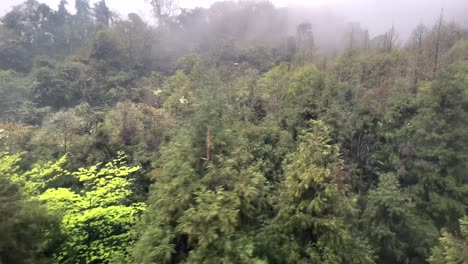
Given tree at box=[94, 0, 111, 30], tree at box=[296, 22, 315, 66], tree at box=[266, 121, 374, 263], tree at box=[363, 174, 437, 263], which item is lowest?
tree at box=[363, 174, 437, 263]

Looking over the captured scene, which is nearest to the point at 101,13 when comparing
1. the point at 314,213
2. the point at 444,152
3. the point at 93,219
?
the point at 93,219

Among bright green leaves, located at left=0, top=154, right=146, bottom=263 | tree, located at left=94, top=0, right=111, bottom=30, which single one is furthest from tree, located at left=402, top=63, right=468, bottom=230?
tree, located at left=94, top=0, right=111, bottom=30

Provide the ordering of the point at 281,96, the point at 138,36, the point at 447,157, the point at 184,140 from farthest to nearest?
the point at 138,36 < the point at 281,96 < the point at 447,157 < the point at 184,140

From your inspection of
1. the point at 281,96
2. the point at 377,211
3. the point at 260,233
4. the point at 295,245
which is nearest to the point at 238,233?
the point at 260,233

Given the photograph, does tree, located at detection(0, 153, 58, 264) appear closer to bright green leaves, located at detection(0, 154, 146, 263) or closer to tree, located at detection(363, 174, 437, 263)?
bright green leaves, located at detection(0, 154, 146, 263)

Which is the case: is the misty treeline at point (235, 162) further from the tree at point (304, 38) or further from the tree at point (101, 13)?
the tree at point (101, 13)

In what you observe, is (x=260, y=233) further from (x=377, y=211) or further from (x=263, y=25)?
(x=263, y=25)

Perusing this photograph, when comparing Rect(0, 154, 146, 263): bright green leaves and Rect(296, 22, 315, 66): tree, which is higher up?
Rect(296, 22, 315, 66): tree

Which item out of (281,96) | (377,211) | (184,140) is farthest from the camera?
(281,96)

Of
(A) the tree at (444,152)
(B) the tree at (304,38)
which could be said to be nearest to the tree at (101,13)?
(B) the tree at (304,38)
